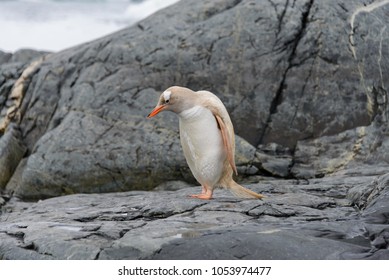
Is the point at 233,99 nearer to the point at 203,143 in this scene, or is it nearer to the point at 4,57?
the point at 203,143

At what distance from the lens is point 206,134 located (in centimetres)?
525

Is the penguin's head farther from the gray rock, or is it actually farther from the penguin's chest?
the gray rock

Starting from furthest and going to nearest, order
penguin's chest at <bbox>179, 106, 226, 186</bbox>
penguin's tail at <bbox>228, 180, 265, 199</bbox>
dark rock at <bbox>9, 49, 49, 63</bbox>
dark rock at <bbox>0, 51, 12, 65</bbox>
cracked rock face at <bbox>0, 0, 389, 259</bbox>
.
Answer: dark rock at <bbox>0, 51, 12, 65</bbox> → dark rock at <bbox>9, 49, 49, 63</bbox> → cracked rock face at <bbox>0, 0, 389, 259</bbox> → penguin's tail at <bbox>228, 180, 265, 199</bbox> → penguin's chest at <bbox>179, 106, 226, 186</bbox>

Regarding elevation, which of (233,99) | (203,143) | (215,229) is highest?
(233,99)

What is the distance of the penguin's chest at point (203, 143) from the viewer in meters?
5.23

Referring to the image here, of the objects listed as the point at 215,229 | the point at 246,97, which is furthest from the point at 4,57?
the point at 215,229

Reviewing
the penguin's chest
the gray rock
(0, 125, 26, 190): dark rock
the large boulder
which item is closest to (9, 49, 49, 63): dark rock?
(0, 125, 26, 190): dark rock

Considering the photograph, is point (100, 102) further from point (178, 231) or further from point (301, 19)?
point (178, 231)

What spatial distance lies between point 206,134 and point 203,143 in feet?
0.28

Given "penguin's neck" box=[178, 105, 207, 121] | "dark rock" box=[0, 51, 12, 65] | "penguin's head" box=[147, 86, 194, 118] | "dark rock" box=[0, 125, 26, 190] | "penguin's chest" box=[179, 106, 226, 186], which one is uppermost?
"dark rock" box=[0, 51, 12, 65]

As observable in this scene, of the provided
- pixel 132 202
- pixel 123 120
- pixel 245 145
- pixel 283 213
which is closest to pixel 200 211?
pixel 283 213

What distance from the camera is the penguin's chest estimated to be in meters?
5.23

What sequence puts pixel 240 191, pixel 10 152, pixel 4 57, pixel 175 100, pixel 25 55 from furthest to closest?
pixel 4 57
pixel 25 55
pixel 10 152
pixel 240 191
pixel 175 100

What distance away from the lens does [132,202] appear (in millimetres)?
5848
